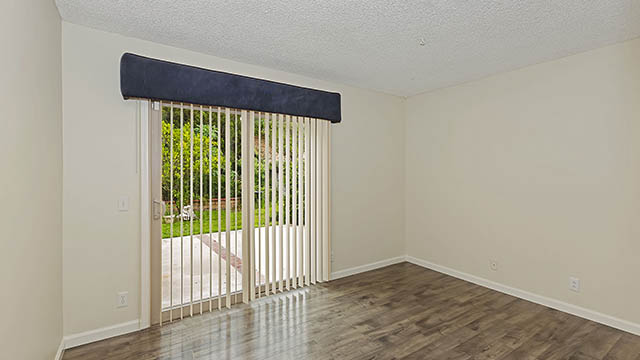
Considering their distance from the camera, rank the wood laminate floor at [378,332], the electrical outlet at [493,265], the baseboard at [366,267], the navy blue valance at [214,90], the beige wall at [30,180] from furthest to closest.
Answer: the baseboard at [366,267] < the electrical outlet at [493,265] < the navy blue valance at [214,90] < the wood laminate floor at [378,332] < the beige wall at [30,180]

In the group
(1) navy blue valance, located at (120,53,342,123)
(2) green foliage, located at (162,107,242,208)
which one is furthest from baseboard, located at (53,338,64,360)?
(1) navy blue valance, located at (120,53,342,123)

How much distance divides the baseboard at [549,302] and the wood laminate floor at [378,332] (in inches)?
3.0

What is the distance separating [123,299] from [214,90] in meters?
1.98

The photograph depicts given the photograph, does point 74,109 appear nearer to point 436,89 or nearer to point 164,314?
point 164,314

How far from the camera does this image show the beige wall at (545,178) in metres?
2.77

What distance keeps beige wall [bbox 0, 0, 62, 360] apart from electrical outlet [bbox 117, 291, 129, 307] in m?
0.40

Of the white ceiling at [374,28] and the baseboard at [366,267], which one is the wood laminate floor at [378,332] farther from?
the white ceiling at [374,28]

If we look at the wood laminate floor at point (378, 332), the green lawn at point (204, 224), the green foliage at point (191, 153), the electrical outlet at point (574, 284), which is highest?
the green foliage at point (191, 153)

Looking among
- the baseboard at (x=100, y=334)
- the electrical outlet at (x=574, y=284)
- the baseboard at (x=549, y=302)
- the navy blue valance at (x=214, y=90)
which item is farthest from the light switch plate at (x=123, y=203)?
the electrical outlet at (x=574, y=284)

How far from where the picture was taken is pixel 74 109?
8.13 feet

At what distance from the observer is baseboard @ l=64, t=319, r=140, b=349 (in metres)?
2.46

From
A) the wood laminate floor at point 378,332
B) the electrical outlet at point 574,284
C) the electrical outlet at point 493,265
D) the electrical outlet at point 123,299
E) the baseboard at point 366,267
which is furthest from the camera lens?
the baseboard at point 366,267

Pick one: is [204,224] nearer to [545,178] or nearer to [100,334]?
[100,334]

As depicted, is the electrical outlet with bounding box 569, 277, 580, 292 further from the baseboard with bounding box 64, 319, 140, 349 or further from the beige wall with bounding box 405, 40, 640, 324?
the baseboard with bounding box 64, 319, 140, 349
